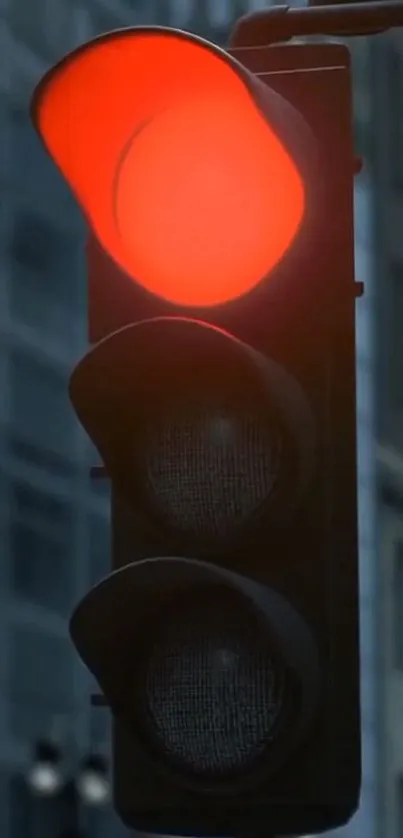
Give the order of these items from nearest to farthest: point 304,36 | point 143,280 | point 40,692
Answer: point 143,280 < point 304,36 < point 40,692

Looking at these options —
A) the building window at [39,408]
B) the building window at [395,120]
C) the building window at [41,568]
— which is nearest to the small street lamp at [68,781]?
the building window at [41,568]

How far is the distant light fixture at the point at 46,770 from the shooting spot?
17047mm

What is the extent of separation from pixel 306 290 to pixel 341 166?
156 mm

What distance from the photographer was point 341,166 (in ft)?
7.73

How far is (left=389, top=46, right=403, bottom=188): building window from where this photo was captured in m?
26.1

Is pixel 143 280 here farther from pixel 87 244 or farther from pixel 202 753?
pixel 202 753

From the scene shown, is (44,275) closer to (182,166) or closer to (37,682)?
(37,682)

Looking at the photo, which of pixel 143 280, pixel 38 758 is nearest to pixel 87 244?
pixel 143 280

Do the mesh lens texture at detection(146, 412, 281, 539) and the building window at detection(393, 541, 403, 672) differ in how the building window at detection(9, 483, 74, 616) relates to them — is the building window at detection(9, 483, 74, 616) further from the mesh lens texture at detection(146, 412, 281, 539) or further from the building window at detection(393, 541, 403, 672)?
the mesh lens texture at detection(146, 412, 281, 539)

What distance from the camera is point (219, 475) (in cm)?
229

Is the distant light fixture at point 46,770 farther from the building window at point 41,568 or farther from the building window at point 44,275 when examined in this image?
the building window at point 44,275

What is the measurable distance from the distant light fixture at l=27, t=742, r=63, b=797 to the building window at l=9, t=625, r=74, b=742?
43.2 inches

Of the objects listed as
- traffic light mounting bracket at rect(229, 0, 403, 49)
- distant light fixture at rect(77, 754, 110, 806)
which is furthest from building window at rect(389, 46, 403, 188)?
traffic light mounting bracket at rect(229, 0, 403, 49)


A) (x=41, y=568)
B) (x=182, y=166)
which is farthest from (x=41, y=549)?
(x=182, y=166)
